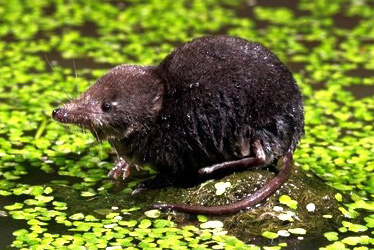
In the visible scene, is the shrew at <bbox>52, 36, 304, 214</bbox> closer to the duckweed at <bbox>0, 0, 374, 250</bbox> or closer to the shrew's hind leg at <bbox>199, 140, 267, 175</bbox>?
the shrew's hind leg at <bbox>199, 140, 267, 175</bbox>

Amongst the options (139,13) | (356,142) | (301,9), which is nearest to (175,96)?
(356,142)

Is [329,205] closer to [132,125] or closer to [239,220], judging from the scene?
[239,220]

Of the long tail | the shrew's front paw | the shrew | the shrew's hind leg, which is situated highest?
the shrew

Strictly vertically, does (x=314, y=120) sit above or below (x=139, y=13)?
below

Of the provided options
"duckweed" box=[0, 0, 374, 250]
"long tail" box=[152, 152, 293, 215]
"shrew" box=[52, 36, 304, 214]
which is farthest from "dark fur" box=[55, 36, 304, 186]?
"duckweed" box=[0, 0, 374, 250]

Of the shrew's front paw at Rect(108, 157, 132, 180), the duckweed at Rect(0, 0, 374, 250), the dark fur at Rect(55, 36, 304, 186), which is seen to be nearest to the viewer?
the duckweed at Rect(0, 0, 374, 250)

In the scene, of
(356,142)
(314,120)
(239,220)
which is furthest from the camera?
(314,120)

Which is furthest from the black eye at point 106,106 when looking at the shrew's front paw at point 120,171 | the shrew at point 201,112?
the shrew's front paw at point 120,171
